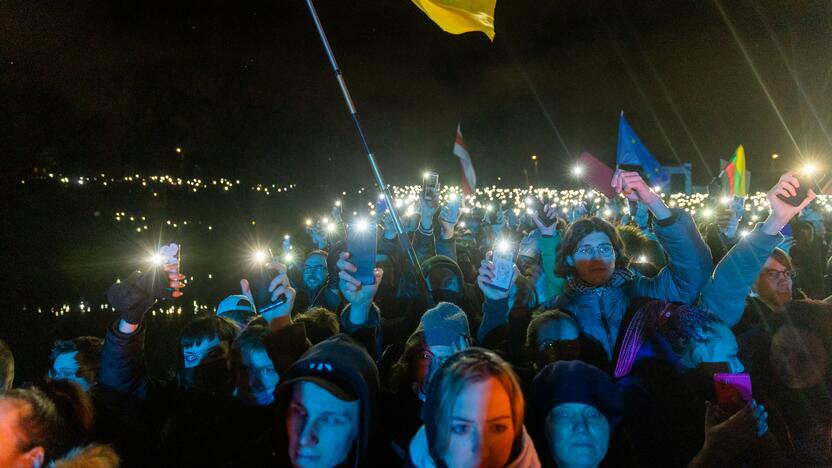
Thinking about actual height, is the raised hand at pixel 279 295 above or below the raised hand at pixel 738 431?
above

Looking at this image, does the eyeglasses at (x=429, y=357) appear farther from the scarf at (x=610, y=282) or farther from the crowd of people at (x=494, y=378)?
the scarf at (x=610, y=282)

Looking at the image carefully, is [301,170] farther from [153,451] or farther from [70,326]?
[153,451]

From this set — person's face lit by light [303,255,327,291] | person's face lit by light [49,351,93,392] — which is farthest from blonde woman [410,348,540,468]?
person's face lit by light [303,255,327,291]

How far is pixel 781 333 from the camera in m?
2.86

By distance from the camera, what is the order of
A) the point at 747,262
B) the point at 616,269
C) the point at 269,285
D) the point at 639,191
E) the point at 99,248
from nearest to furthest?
the point at 747,262 → the point at 639,191 → the point at 616,269 → the point at 269,285 → the point at 99,248

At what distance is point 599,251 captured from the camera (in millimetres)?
3285

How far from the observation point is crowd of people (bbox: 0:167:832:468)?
2.04 meters

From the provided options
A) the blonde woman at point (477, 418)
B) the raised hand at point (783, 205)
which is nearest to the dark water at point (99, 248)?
the blonde woman at point (477, 418)

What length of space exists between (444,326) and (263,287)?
1493mm

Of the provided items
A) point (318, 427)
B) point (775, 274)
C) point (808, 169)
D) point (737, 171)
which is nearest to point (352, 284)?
point (318, 427)

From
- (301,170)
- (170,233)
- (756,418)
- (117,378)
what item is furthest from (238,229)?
(756,418)

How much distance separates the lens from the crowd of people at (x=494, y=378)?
2039 mm

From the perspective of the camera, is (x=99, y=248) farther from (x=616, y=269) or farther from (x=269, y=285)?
(x=616, y=269)

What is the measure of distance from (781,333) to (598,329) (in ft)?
3.30
